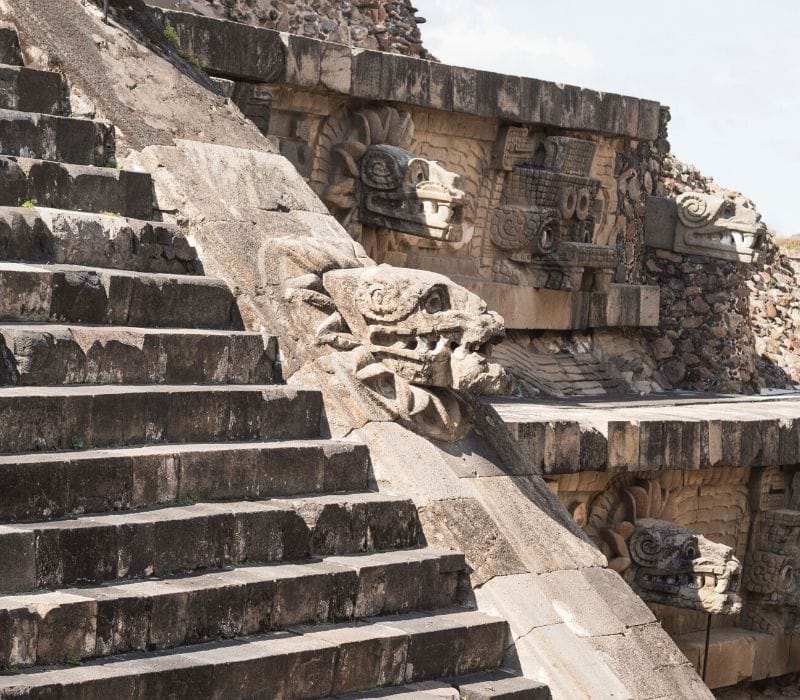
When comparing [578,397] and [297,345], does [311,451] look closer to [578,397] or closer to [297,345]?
[297,345]

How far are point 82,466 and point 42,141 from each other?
6.93 feet

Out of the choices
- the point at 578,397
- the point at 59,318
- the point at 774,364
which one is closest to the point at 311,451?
the point at 59,318

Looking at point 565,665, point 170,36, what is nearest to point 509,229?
point 170,36

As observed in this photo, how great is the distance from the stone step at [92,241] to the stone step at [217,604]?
157 centimetres

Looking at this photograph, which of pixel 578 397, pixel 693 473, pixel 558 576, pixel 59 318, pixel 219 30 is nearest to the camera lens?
pixel 59 318

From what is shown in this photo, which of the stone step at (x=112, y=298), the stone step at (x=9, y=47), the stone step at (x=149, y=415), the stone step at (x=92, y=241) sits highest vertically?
the stone step at (x=9, y=47)

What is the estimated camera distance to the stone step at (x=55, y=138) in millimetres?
6816

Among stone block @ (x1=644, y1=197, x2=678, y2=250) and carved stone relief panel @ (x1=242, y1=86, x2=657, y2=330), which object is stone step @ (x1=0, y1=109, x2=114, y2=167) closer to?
carved stone relief panel @ (x1=242, y1=86, x2=657, y2=330)

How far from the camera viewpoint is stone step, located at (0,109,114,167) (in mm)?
6816

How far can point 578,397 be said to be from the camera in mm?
12023

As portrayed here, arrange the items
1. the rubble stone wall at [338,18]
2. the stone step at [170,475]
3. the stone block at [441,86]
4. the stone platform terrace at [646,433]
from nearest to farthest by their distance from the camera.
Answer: the stone step at [170,475], the stone platform terrace at [646,433], the stone block at [441,86], the rubble stone wall at [338,18]

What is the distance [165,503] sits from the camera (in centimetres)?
556

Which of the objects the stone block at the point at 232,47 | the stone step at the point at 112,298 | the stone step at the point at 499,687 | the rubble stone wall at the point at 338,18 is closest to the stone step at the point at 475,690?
the stone step at the point at 499,687

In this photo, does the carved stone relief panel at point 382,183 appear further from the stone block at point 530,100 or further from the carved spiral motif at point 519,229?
the carved spiral motif at point 519,229
